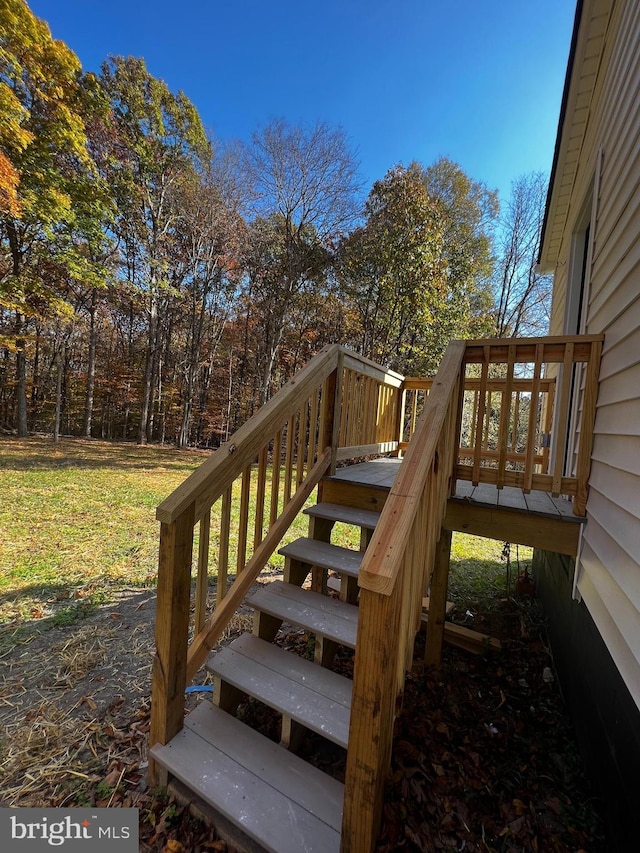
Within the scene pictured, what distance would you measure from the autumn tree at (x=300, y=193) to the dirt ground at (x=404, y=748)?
28.6ft

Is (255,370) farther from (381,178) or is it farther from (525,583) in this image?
(525,583)

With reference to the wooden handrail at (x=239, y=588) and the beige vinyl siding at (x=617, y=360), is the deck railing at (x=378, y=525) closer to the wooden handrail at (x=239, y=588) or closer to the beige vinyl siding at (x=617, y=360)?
the wooden handrail at (x=239, y=588)

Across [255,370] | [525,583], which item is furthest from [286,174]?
[525,583]

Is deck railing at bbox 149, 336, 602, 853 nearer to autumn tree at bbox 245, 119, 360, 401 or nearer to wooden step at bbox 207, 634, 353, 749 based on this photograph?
wooden step at bbox 207, 634, 353, 749

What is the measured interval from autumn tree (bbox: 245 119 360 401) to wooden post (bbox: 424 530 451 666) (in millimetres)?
8686

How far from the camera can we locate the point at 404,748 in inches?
75.5

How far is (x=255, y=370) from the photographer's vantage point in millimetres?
15375

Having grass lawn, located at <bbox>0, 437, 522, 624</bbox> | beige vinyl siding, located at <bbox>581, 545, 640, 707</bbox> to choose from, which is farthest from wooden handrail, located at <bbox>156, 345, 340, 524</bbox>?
grass lawn, located at <bbox>0, 437, 522, 624</bbox>

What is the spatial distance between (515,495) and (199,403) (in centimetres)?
1575

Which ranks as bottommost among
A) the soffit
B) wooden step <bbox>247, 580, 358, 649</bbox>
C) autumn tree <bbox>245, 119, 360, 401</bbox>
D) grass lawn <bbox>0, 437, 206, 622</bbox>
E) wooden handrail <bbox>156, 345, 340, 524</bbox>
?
grass lawn <bbox>0, 437, 206, 622</bbox>

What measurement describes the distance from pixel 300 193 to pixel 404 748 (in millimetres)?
11843

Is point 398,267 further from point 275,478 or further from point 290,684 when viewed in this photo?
point 290,684

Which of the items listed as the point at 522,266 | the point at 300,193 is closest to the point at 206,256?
the point at 300,193

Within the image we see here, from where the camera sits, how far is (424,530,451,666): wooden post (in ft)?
8.73
